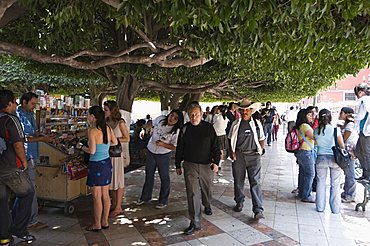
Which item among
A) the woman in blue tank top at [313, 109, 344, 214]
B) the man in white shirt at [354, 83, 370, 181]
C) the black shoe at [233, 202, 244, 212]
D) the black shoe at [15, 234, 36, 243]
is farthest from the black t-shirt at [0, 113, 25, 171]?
the man in white shirt at [354, 83, 370, 181]

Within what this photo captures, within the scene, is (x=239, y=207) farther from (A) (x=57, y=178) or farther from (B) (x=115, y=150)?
(A) (x=57, y=178)

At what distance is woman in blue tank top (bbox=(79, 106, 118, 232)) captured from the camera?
4.22 metres

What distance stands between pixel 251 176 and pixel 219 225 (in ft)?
3.18

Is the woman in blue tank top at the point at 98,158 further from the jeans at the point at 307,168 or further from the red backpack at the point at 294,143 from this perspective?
the jeans at the point at 307,168

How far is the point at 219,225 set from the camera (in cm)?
482

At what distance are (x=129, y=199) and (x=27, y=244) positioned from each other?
2271 millimetres

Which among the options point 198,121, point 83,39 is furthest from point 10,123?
point 198,121

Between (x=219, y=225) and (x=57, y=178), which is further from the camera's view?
(x=57, y=178)

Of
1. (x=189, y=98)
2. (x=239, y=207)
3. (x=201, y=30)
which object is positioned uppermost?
(x=201, y=30)

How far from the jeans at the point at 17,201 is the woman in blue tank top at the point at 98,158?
0.77 meters

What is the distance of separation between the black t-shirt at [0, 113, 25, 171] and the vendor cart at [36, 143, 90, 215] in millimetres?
1409

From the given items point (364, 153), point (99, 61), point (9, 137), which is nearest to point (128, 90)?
point (99, 61)

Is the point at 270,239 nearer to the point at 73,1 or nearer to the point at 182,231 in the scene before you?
the point at 182,231

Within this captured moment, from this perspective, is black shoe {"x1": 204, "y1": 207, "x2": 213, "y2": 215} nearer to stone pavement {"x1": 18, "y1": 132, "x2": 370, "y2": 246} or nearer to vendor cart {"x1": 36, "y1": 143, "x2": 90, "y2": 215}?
stone pavement {"x1": 18, "y1": 132, "x2": 370, "y2": 246}
